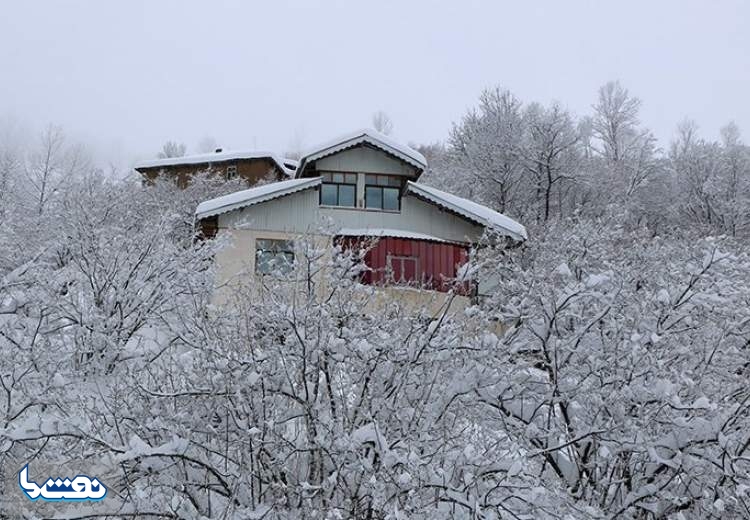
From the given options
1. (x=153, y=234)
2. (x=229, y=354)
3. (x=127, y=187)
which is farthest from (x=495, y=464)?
(x=127, y=187)

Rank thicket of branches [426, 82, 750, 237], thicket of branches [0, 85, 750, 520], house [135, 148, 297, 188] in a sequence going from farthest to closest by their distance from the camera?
house [135, 148, 297, 188], thicket of branches [426, 82, 750, 237], thicket of branches [0, 85, 750, 520]

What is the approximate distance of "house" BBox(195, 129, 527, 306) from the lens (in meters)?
19.8

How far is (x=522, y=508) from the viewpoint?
570cm

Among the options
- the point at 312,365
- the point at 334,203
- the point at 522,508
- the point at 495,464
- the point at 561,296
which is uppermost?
the point at 334,203

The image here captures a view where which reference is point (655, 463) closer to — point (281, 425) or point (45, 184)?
point (281, 425)

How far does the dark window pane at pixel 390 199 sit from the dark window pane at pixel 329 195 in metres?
1.50

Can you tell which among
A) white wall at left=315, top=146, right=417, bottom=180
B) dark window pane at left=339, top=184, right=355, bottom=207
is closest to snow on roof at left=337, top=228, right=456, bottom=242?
dark window pane at left=339, top=184, right=355, bottom=207

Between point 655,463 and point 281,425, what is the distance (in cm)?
355

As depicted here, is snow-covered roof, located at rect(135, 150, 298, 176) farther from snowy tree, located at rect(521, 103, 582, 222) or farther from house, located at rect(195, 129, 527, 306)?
house, located at rect(195, 129, 527, 306)

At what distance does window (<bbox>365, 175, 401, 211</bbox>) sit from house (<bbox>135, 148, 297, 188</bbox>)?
1855 cm

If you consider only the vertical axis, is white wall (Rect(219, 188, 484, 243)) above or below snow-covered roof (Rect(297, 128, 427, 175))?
below

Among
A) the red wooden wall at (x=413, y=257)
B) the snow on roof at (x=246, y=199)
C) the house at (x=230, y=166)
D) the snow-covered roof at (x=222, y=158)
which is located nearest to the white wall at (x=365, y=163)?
the snow on roof at (x=246, y=199)

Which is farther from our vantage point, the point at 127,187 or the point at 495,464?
the point at 127,187

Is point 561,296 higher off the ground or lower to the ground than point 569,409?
higher
